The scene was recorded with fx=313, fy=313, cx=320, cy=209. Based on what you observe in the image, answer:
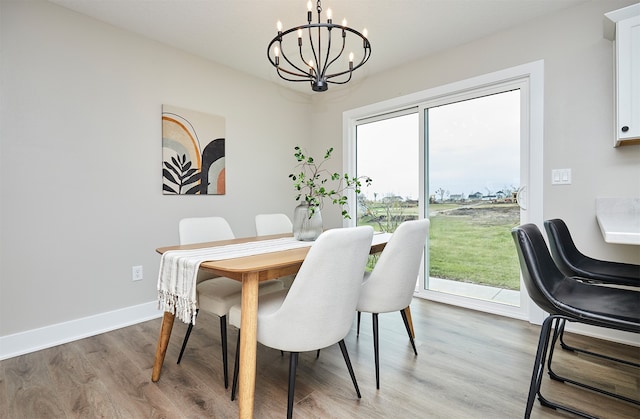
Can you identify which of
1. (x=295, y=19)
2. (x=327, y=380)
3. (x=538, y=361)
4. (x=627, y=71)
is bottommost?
(x=327, y=380)

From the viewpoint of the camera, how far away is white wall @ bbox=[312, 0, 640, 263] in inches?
85.7

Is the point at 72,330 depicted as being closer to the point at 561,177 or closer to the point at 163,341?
the point at 163,341

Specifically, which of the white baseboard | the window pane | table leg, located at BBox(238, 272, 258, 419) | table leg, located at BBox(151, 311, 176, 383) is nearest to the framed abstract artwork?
the white baseboard

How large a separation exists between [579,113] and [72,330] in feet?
13.4

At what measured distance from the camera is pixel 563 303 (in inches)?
48.1

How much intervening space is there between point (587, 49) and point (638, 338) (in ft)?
6.73

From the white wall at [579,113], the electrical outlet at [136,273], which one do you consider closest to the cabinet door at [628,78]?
the white wall at [579,113]

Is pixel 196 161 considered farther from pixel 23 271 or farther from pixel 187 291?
pixel 187 291

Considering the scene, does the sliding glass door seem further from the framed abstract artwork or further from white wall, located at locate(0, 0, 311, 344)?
white wall, located at locate(0, 0, 311, 344)

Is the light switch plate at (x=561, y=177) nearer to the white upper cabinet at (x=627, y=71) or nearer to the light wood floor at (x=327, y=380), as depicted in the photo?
the white upper cabinet at (x=627, y=71)

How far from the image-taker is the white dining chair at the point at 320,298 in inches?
49.3

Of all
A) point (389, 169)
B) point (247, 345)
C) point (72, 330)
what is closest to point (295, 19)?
point (389, 169)

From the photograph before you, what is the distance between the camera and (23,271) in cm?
215

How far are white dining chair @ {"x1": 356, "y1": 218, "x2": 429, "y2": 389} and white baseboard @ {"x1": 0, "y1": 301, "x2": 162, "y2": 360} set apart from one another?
2.04 m
